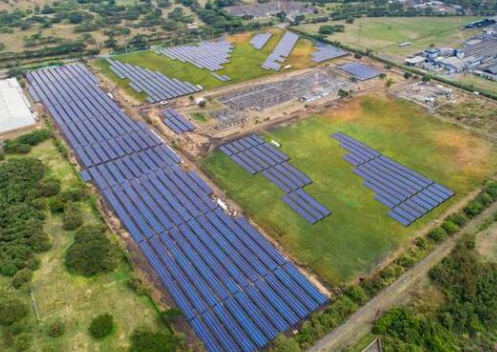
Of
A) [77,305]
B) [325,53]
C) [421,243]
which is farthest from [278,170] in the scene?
[325,53]

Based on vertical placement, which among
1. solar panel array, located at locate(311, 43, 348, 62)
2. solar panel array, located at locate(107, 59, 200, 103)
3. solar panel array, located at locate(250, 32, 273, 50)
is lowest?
solar panel array, located at locate(107, 59, 200, 103)

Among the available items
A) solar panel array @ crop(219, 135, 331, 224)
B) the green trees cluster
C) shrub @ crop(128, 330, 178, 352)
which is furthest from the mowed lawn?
the green trees cluster

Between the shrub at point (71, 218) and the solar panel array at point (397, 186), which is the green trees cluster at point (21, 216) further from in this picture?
the solar panel array at point (397, 186)

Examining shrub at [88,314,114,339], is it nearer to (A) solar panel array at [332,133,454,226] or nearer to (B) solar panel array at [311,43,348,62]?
(A) solar panel array at [332,133,454,226]

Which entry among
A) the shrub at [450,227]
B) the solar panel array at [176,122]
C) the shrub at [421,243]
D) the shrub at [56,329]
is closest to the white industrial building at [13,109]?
the solar panel array at [176,122]

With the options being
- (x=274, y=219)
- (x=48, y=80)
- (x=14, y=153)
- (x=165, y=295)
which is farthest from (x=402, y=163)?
(x=48, y=80)
